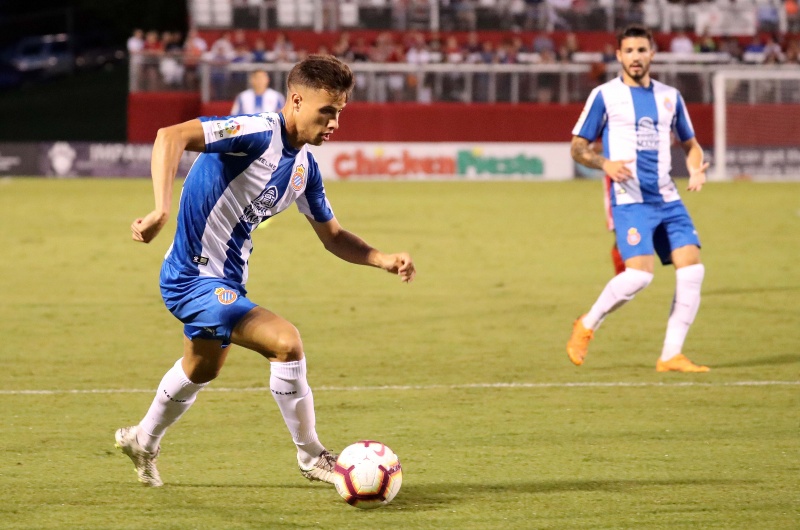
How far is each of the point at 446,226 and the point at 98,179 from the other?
11.5 m

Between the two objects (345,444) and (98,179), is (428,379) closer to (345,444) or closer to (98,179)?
(345,444)

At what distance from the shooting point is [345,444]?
611 centimetres

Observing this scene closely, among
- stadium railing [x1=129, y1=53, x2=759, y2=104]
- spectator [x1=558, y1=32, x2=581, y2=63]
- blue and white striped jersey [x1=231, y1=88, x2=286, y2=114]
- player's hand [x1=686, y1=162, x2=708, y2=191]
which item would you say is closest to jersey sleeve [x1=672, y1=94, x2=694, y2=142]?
player's hand [x1=686, y1=162, x2=708, y2=191]

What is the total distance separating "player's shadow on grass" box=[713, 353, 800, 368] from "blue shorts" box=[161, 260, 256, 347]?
430 centimetres

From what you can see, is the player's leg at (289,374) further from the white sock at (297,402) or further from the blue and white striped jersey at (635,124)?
the blue and white striped jersey at (635,124)

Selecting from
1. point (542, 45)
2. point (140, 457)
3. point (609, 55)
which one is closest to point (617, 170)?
point (140, 457)

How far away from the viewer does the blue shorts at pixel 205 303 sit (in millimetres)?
4949

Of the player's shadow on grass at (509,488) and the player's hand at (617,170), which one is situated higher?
the player's hand at (617,170)

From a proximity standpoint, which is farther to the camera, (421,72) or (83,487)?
(421,72)

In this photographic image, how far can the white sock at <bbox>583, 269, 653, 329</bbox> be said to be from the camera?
7.94 m

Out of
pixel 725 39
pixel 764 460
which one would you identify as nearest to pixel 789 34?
pixel 725 39

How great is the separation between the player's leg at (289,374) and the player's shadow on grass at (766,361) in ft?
12.7

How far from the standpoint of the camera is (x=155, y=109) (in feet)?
92.8

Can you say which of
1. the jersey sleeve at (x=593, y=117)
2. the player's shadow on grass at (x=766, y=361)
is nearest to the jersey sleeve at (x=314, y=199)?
the jersey sleeve at (x=593, y=117)
